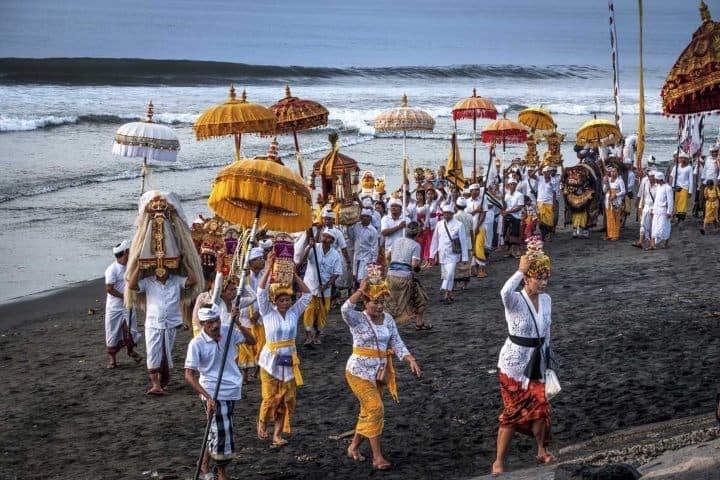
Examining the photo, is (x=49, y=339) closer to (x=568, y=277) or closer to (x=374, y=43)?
(x=568, y=277)

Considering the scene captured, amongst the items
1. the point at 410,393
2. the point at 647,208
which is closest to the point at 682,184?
the point at 647,208

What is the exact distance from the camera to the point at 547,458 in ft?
28.4

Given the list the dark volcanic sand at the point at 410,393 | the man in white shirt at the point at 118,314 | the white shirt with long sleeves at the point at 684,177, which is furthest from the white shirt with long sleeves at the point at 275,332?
the white shirt with long sleeves at the point at 684,177

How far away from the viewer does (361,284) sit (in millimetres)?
9078

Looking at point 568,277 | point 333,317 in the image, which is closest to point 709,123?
point 568,277

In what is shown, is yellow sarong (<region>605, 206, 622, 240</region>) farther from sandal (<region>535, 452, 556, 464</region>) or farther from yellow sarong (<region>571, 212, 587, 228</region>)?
sandal (<region>535, 452, 556, 464</region>)

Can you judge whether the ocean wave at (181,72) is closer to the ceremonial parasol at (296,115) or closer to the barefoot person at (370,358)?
the ceremonial parasol at (296,115)

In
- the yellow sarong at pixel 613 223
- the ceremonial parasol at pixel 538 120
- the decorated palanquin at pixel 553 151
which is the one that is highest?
the ceremonial parasol at pixel 538 120

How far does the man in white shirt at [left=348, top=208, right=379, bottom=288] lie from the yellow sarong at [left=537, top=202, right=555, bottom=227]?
20.4ft

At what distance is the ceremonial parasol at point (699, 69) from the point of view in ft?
30.1

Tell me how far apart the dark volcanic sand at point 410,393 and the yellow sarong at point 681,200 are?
600 centimetres

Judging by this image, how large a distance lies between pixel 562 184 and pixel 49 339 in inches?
443

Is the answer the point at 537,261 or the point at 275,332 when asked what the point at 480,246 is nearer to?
the point at 275,332

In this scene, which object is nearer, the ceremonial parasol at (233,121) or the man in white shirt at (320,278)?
the man in white shirt at (320,278)
